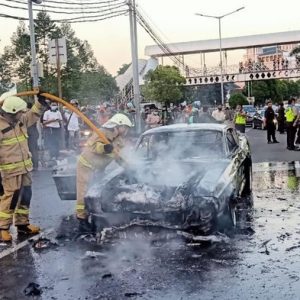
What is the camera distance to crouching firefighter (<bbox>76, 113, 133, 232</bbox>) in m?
7.34

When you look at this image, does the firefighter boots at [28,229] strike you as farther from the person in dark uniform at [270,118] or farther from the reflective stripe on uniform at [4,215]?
the person in dark uniform at [270,118]

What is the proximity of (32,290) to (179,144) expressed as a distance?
3852 mm

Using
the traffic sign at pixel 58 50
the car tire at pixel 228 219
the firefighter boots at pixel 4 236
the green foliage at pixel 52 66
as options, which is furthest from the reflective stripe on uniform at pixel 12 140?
the green foliage at pixel 52 66

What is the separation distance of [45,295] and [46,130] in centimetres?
1128

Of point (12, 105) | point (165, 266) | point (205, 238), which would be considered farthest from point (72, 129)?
point (165, 266)

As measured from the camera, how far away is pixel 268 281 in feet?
16.4

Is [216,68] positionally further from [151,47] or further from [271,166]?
[271,166]

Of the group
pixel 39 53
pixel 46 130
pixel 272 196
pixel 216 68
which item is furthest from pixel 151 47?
pixel 272 196

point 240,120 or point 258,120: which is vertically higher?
point 240,120

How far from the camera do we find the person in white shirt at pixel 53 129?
1547cm

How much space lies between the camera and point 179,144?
8266 mm

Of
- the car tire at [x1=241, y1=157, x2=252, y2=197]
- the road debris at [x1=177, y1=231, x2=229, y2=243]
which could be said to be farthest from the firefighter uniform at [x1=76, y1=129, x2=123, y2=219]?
the car tire at [x1=241, y1=157, x2=252, y2=197]

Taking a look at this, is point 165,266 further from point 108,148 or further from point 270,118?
point 270,118

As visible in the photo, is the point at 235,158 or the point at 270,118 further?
the point at 270,118
